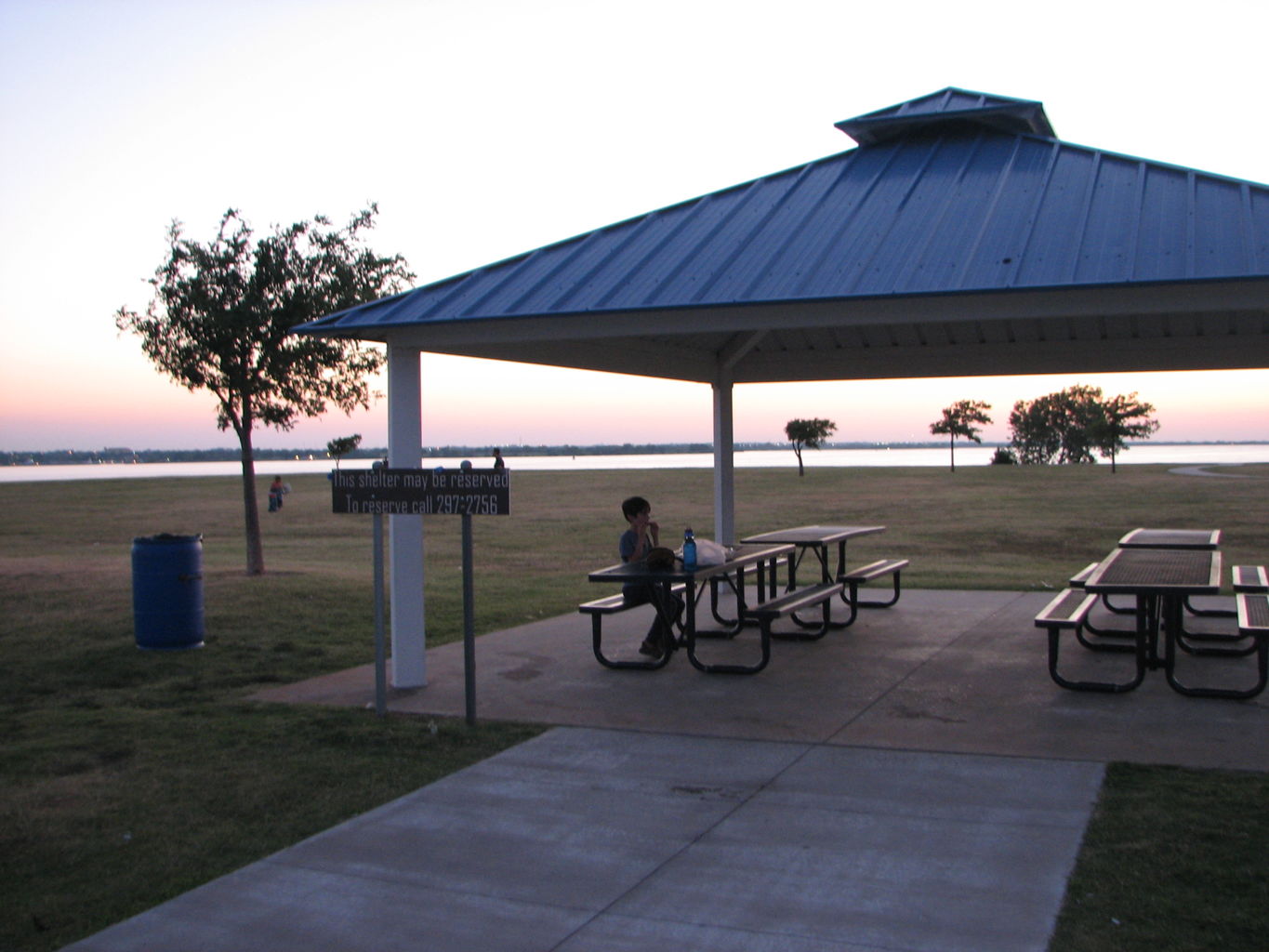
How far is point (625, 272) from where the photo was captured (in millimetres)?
8297

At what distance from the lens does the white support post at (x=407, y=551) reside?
8.43 meters

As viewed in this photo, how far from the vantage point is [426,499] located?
7.50 metres

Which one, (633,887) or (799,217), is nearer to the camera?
(633,887)

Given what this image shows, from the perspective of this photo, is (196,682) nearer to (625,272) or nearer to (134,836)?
(134,836)

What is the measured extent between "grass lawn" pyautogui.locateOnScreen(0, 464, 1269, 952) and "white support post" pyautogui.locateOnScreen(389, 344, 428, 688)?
84 centimetres

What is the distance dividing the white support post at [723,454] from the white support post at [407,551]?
193 inches

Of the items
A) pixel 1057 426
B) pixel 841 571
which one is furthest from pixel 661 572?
pixel 1057 426

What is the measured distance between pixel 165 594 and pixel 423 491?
3814mm

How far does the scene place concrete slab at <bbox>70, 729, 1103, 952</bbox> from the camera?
13.5 feet

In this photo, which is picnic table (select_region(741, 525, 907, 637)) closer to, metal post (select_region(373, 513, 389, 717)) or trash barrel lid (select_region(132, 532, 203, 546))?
metal post (select_region(373, 513, 389, 717))

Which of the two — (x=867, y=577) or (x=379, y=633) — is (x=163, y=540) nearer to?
(x=379, y=633)

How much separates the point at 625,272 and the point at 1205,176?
13.6 ft

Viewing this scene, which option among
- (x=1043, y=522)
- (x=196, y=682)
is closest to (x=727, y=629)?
(x=196, y=682)

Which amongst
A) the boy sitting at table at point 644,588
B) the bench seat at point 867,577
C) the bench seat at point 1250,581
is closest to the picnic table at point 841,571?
the bench seat at point 867,577
